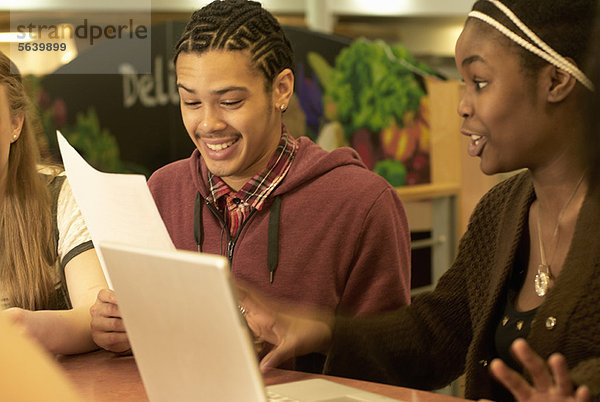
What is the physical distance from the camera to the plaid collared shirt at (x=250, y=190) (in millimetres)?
1700

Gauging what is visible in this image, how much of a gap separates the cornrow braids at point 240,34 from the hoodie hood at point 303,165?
0.18 metres

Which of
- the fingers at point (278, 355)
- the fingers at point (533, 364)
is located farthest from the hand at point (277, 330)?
the fingers at point (533, 364)

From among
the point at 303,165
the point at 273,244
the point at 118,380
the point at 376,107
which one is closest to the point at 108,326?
the point at 118,380

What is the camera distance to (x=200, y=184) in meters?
1.75

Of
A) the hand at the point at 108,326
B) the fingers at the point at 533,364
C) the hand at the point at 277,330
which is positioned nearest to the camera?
the fingers at the point at 533,364

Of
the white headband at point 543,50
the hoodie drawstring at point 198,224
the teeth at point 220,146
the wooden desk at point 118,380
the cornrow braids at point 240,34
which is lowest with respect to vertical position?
the wooden desk at point 118,380

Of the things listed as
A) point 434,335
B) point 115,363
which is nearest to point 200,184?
point 115,363

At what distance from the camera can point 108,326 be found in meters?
1.42

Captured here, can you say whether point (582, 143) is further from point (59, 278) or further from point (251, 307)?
point (59, 278)

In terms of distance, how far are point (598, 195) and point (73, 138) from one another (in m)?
1.97

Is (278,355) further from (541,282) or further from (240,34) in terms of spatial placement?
(240,34)

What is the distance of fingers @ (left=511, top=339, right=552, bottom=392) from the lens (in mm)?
891

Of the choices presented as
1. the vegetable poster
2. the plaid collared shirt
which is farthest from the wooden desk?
the vegetable poster

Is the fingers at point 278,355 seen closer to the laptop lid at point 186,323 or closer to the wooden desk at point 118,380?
the wooden desk at point 118,380
